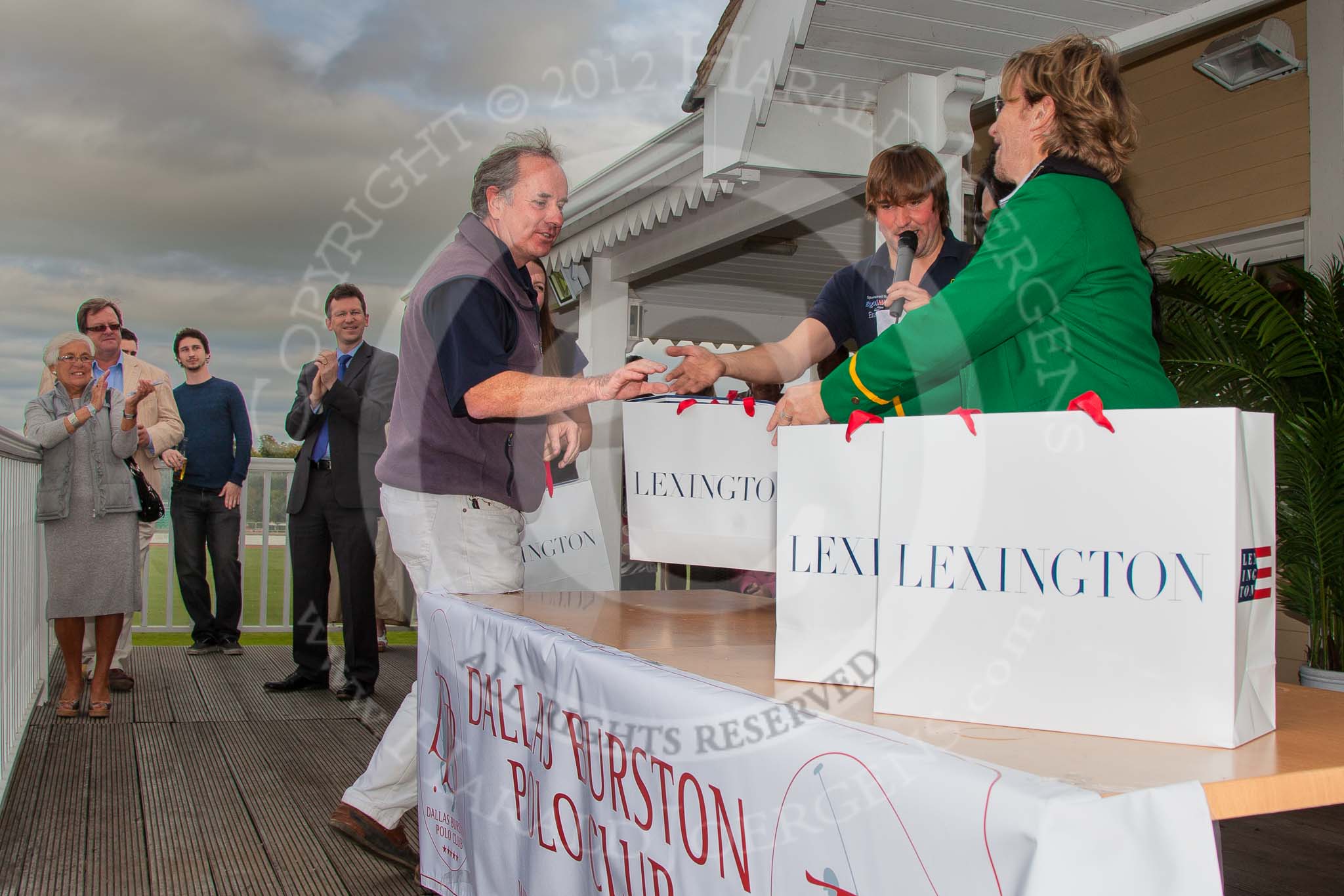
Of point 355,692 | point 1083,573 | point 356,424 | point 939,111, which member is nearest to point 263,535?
point 355,692

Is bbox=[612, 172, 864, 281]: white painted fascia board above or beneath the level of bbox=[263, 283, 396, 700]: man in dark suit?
above

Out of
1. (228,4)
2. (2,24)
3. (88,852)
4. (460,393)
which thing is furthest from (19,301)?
(460,393)

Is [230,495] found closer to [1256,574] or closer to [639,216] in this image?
[639,216]

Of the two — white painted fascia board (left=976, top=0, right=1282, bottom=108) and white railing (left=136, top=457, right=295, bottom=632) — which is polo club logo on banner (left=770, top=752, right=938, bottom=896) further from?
white railing (left=136, top=457, right=295, bottom=632)

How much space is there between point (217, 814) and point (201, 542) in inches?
107

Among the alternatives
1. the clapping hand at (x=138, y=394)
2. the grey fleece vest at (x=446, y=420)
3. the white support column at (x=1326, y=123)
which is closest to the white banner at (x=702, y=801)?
the grey fleece vest at (x=446, y=420)

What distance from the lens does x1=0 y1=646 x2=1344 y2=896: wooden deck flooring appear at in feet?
7.22

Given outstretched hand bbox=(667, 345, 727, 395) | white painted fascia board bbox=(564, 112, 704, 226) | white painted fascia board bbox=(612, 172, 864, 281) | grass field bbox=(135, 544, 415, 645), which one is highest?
white painted fascia board bbox=(564, 112, 704, 226)

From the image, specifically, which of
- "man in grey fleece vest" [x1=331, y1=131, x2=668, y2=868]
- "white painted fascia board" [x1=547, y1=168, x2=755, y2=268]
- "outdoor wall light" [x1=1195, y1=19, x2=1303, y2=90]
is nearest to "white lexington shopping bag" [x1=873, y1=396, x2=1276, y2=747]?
"man in grey fleece vest" [x1=331, y1=131, x2=668, y2=868]

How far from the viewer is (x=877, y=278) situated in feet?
7.00

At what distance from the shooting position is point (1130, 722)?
863mm

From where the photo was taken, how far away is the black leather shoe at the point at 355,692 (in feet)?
13.2

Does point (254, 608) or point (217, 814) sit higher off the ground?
A: point (217, 814)

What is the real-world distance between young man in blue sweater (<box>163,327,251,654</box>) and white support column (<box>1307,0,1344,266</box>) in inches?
196
